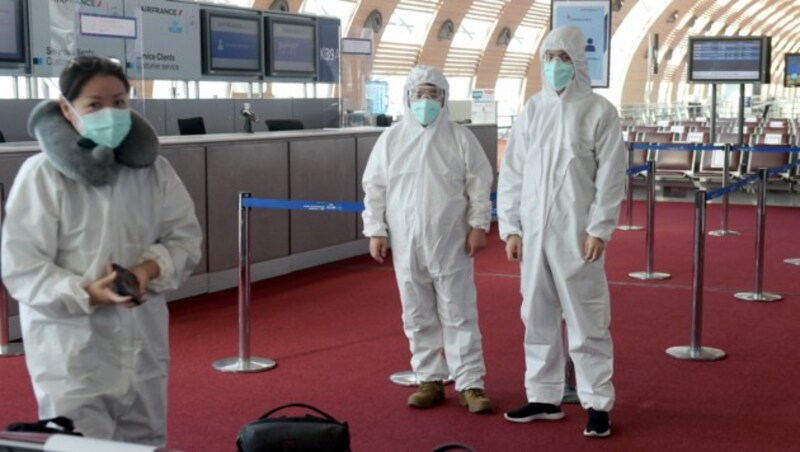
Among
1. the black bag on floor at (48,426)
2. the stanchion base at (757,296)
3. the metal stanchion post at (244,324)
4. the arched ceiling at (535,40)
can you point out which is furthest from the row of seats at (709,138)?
the black bag on floor at (48,426)

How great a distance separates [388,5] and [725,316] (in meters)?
19.2

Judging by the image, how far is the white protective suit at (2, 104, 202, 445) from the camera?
8.92ft

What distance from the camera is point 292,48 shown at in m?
11.8

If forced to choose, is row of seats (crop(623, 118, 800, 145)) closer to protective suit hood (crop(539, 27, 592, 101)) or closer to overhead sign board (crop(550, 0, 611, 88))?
overhead sign board (crop(550, 0, 611, 88))

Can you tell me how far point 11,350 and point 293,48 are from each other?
6.25 metres

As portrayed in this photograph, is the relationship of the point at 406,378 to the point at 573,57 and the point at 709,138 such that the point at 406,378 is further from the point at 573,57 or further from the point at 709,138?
the point at 709,138

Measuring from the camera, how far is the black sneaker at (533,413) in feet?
16.0

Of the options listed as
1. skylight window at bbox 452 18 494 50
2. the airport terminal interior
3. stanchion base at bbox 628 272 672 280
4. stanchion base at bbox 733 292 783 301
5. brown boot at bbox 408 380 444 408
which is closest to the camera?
the airport terminal interior

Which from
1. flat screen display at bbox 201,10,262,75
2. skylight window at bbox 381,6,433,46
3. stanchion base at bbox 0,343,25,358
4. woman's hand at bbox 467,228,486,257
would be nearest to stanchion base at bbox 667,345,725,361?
woman's hand at bbox 467,228,486,257

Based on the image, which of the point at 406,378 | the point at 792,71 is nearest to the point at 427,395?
the point at 406,378

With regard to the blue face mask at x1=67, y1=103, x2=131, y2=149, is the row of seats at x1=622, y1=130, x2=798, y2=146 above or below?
below

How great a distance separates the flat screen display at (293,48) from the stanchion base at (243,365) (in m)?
6.07

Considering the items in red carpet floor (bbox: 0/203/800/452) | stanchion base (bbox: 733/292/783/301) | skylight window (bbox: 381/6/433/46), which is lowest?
red carpet floor (bbox: 0/203/800/452)

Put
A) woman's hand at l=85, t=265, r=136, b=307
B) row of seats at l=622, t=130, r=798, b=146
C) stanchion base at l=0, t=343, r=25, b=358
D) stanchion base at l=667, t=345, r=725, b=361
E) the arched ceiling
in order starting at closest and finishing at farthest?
1. woman's hand at l=85, t=265, r=136, b=307
2. stanchion base at l=667, t=345, r=725, b=361
3. stanchion base at l=0, t=343, r=25, b=358
4. row of seats at l=622, t=130, r=798, b=146
5. the arched ceiling
